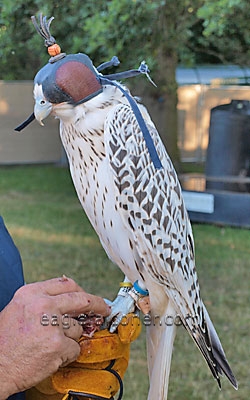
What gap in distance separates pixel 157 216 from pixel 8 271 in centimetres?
46

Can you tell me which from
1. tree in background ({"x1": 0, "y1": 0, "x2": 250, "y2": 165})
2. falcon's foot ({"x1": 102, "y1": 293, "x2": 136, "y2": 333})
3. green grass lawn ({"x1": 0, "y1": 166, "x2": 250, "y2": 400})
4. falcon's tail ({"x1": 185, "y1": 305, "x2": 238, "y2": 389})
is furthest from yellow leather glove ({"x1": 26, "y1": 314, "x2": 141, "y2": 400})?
tree in background ({"x1": 0, "y1": 0, "x2": 250, "y2": 165})

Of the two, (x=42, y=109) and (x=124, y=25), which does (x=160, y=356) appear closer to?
(x=42, y=109)

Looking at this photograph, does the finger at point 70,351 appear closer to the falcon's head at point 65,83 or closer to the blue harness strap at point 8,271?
the blue harness strap at point 8,271

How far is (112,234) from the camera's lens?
1822mm

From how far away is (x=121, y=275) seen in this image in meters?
6.08

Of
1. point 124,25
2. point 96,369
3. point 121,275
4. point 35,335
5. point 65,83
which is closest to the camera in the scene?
point 35,335

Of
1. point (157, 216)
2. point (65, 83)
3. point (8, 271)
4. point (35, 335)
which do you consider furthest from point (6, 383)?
point (65, 83)

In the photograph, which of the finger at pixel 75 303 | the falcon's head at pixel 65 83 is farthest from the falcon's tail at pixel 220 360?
the falcon's head at pixel 65 83

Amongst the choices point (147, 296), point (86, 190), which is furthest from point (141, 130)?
point (147, 296)

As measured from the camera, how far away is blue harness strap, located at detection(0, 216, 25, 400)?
172 cm

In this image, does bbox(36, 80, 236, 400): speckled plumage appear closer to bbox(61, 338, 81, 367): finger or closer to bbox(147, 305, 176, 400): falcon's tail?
bbox(147, 305, 176, 400): falcon's tail

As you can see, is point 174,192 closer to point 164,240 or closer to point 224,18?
point 164,240

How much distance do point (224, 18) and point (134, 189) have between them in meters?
6.06

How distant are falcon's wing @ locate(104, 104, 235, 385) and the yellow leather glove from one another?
0.21 metres
